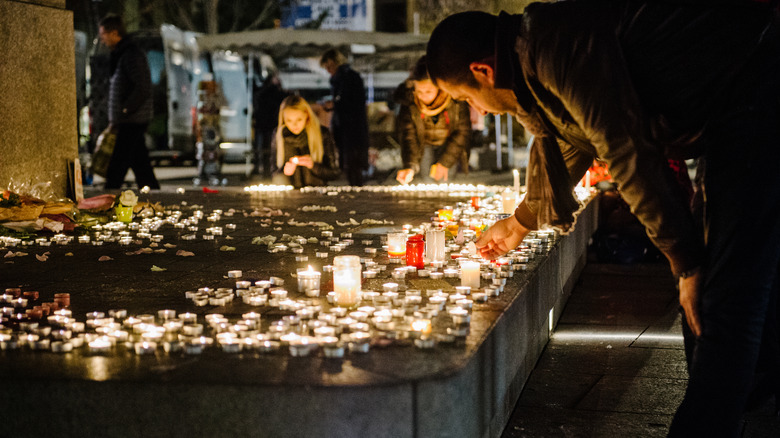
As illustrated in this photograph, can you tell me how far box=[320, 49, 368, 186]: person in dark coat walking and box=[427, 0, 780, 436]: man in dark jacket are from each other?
1006 centimetres

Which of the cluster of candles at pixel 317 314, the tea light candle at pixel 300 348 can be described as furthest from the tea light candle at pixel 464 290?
the tea light candle at pixel 300 348

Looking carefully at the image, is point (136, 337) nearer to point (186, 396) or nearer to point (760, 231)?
point (186, 396)

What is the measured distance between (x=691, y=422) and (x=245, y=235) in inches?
146

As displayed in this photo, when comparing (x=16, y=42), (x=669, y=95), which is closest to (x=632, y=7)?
(x=669, y=95)

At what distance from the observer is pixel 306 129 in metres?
9.50

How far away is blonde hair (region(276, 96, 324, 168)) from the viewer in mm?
9355

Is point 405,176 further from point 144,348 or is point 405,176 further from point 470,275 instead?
point 144,348

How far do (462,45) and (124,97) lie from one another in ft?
27.0

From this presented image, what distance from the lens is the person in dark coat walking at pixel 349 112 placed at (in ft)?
41.2

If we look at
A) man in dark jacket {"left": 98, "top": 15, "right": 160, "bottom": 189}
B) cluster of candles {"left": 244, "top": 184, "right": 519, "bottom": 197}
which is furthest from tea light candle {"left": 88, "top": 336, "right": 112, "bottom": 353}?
man in dark jacket {"left": 98, "top": 15, "right": 160, "bottom": 189}

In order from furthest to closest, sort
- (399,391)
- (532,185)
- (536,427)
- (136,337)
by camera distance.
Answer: (536,427) < (532,185) < (136,337) < (399,391)

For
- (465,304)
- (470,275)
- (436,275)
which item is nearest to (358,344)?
(465,304)

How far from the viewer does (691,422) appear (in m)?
2.55

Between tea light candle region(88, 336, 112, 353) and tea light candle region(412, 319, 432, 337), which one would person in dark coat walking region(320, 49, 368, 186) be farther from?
tea light candle region(88, 336, 112, 353)
